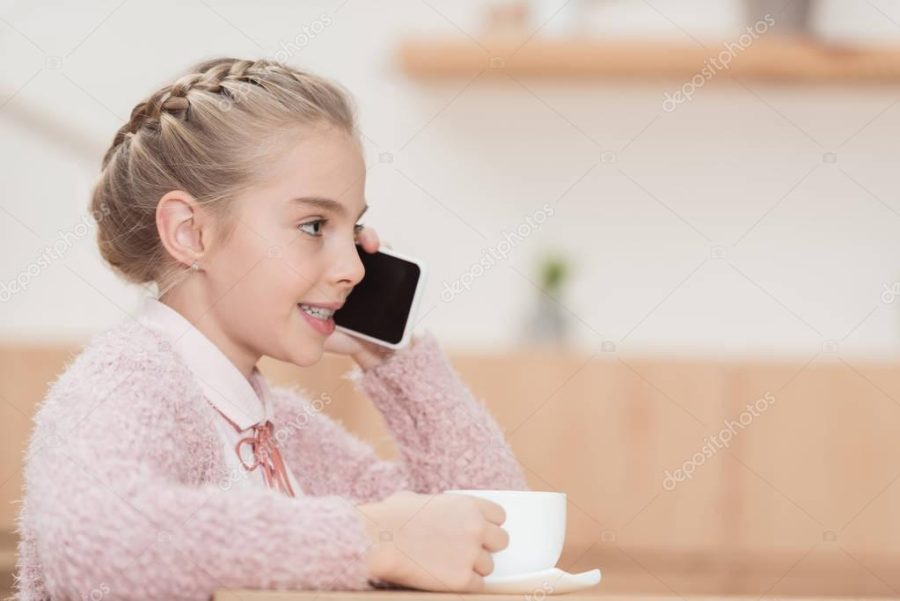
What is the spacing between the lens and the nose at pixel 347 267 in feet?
3.54


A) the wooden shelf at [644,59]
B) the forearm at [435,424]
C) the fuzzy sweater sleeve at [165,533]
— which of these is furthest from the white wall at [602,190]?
the fuzzy sweater sleeve at [165,533]

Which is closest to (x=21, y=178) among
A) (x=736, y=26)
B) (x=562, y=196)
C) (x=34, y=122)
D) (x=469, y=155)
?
(x=34, y=122)

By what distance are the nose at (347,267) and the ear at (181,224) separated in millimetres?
113

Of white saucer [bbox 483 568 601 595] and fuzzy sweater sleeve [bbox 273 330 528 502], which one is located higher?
fuzzy sweater sleeve [bbox 273 330 528 502]

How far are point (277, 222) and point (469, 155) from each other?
1.78m

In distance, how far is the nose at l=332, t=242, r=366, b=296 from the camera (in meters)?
1.08

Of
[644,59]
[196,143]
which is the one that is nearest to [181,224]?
[196,143]

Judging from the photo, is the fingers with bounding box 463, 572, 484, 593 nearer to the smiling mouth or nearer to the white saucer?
the white saucer

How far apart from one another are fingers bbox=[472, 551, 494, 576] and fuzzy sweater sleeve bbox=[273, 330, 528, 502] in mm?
413

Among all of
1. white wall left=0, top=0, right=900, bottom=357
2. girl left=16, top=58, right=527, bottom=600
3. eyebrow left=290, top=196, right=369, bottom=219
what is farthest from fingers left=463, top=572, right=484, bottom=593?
white wall left=0, top=0, right=900, bottom=357

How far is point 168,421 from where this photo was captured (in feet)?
2.90

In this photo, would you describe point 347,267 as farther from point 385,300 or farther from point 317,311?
point 385,300

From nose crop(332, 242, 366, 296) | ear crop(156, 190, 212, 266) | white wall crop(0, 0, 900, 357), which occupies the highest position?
white wall crop(0, 0, 900, 357)

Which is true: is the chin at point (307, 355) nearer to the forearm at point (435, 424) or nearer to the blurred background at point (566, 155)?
the forearm at point (435, 424)
